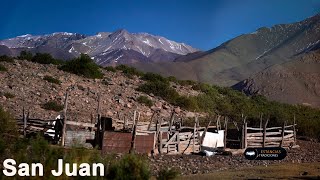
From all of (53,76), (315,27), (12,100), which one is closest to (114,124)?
(12,100)

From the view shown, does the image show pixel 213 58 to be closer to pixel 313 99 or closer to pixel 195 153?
pixel 313 99

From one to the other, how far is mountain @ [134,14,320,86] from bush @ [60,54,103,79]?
209 feet

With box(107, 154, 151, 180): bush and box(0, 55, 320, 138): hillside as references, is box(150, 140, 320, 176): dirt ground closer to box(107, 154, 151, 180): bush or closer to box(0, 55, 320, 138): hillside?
box(107, 154, 151, 180): bush

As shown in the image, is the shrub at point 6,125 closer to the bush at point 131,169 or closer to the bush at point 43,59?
the bush at point 131,169

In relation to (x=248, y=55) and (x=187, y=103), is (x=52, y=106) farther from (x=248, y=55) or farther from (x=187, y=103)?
(x=248, y=55)

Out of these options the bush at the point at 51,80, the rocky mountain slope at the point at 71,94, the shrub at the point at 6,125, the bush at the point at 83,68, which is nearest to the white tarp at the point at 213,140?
the rocky mountain slope at the point at 71,94

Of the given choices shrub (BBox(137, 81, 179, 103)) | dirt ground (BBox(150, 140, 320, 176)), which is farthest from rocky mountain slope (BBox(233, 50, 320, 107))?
dirt ground (BBox(150, 140, 320, 176))

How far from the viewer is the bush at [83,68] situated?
36688mm

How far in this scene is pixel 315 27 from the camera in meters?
149

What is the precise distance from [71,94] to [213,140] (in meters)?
12.4

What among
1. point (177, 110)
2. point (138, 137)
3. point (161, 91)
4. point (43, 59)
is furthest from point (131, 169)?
point (43, 59)

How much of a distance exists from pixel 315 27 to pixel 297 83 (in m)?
83.5

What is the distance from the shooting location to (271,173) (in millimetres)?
14812

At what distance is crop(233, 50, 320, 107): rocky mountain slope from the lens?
224ft
